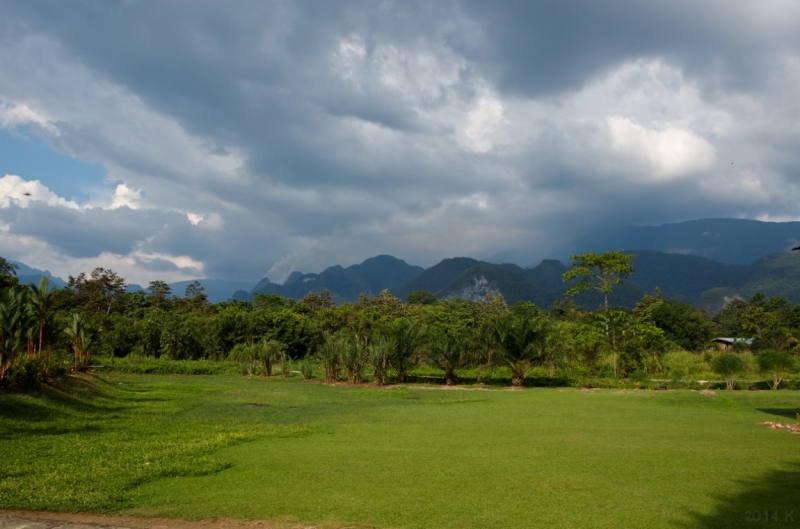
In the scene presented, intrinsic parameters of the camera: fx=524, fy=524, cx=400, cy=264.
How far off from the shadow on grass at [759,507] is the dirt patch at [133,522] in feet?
14.2

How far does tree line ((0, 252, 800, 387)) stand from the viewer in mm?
19266

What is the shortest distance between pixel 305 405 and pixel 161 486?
10765 millimetres

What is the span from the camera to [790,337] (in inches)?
1550

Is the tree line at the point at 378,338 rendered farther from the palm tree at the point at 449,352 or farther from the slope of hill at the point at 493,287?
the slope of hill at the point at 493,287

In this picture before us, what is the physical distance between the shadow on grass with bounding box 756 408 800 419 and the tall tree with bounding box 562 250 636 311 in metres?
27.4

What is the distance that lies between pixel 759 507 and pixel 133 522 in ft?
23.2

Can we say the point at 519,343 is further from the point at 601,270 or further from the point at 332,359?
the point at 601,270

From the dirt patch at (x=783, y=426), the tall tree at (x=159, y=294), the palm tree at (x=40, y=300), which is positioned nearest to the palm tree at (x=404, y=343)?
the palm tree at (x=40, y=300)

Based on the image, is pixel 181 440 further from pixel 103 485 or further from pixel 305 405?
pixel 305 405

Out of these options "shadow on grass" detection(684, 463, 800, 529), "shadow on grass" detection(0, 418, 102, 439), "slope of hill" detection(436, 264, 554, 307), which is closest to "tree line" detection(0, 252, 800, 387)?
"shadow on grass" detection(0, 418, 102, 439)

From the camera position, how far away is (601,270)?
4422 centimetres

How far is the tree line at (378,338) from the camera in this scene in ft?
63.2

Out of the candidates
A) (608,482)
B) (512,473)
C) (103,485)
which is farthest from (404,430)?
(103,485)

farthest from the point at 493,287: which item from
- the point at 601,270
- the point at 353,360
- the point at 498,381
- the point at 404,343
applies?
the point at 353,360
